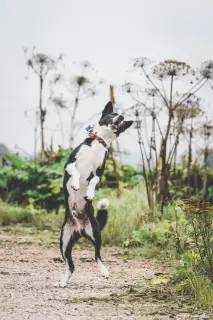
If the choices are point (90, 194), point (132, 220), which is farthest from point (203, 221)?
point (132, 220)

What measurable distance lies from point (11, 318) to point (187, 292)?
176 cm

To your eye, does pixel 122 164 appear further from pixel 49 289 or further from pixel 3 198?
pixel 49 289

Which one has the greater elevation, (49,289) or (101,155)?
(101,155)

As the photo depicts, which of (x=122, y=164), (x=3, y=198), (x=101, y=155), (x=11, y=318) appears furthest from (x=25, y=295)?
(x=122, y=164)

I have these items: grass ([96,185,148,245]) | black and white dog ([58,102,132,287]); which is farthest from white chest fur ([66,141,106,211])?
grass ([96,185,148,245])

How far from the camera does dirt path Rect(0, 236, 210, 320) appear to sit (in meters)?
4.48

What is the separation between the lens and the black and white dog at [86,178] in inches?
208

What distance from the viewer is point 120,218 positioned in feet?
32.3

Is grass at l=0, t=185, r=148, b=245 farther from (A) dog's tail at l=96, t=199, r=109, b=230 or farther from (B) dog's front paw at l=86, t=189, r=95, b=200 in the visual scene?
(B) dog's front paw at l=86, t=189, r=95, b=200

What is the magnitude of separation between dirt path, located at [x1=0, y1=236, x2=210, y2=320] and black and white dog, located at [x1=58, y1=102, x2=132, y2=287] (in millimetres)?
343

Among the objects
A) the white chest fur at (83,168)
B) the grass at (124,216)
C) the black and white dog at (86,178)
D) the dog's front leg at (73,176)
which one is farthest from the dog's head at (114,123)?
the grass at (124,216)

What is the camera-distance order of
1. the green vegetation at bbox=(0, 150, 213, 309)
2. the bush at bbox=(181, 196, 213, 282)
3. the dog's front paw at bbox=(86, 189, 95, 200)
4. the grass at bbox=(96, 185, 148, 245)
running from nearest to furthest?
the bush at bbox=(181, 196, 213, 282)
the dog's front paw at bbox=(86, 189, 95, 200)
the green vegetation at bbox=(0, 150, 213, 309)
the grass at bbox=(96, 185, 148, 245)

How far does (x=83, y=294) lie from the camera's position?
5.26 meters

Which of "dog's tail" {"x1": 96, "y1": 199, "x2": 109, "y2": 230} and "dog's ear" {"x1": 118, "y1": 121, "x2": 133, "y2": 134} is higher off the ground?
"dog's ear" {"x1": 118, "y1": 121, "x2": 133, "y2": 134}
